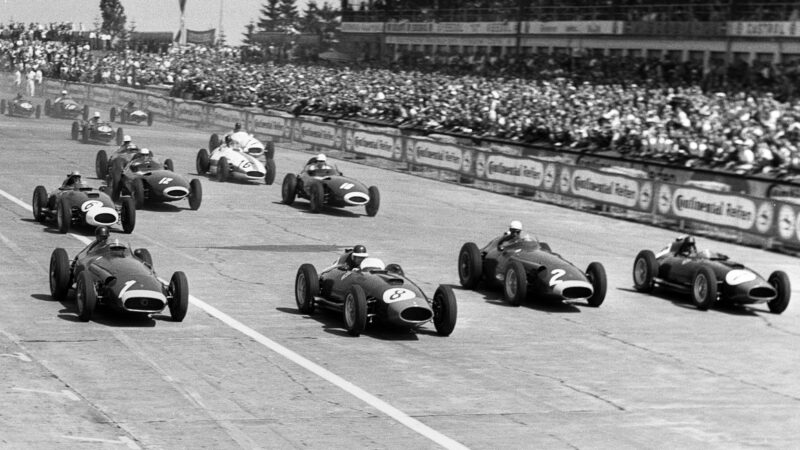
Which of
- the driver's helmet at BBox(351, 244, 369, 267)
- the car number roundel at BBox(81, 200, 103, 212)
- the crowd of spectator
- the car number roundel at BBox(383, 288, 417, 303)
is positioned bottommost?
the car number roundel at BBox(81, 200, 103, 212)

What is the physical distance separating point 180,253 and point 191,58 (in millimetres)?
80098

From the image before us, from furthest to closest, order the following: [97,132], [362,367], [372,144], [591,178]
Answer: [372,144]
[97,132]
[591,178]
[362,367]

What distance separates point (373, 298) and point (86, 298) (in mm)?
3836

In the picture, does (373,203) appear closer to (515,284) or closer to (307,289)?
(515,284)

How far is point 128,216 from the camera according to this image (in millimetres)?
26453

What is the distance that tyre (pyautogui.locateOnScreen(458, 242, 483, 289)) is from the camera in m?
22.6

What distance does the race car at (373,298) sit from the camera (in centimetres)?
1788

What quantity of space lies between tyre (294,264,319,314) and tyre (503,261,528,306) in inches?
140

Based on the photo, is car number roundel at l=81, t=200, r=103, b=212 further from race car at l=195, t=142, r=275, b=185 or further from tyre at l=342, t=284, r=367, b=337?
race car at l=195, t=142, r=275, b=185

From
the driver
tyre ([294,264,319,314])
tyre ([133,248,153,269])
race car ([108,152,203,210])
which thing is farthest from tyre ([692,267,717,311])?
race car ([108,152,203,210])

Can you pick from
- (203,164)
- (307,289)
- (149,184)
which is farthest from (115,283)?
(203,164)

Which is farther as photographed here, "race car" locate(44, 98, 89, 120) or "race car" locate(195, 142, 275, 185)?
"race car" locate(44, 98, 89, 120)

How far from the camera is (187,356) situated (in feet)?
53.3

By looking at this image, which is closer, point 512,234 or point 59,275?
point 59,275
